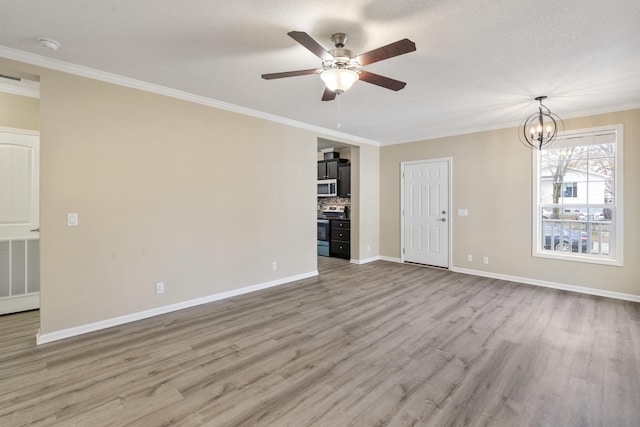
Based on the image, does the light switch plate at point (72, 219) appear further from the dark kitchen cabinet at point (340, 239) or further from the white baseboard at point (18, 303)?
the dark kitchen cabinet at point (340, 239)

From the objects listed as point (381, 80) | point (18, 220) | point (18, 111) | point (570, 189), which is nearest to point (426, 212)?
point (570, 189)

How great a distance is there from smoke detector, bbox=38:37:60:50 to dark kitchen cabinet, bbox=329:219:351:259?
5.20 meters

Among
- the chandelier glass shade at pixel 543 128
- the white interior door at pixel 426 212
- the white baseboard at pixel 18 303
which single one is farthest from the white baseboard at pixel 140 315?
the chandelier glass shade at pixel 543 128

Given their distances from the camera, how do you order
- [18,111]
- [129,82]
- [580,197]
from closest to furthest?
[129,82]
[18,111]
[580,197]

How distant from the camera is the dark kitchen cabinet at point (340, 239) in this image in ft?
21.6

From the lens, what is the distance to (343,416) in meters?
1.85

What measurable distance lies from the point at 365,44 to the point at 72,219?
317 cm

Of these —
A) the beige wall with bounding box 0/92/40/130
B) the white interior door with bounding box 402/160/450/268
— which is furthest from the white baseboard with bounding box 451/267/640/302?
the beige wall with bounding box 0/92/40/130

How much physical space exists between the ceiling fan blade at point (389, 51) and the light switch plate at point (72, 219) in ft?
9.82

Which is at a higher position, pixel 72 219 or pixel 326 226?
pixel 72 219

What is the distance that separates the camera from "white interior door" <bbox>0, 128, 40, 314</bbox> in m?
Result: 3.39

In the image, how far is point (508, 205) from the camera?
4.98 metres

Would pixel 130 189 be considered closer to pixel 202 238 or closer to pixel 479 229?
pixel 202 238

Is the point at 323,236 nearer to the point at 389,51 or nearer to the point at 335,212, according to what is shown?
the point at 335,212
